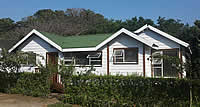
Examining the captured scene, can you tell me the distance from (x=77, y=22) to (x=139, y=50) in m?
32.4

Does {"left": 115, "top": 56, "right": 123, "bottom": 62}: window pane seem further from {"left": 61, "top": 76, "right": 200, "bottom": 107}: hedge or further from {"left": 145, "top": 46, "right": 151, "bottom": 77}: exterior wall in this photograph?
{"left": 61, "top": 76, "right": 200, "bottom": 107}: hedge

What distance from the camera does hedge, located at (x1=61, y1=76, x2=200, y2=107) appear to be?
7.28 metres

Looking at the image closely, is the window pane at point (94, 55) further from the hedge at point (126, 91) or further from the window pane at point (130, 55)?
the hedge at point (126, 91)

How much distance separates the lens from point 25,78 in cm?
1152

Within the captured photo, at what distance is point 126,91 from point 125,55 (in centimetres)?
508

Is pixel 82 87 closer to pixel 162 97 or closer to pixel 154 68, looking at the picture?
pixel 162 97

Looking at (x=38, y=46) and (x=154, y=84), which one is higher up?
(x=38, y=46)

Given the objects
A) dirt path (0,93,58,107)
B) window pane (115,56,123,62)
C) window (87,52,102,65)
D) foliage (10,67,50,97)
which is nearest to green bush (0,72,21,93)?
foliage (10,67,50,97)

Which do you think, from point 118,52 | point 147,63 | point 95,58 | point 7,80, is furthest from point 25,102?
point 147,63

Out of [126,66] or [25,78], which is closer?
[25,78]

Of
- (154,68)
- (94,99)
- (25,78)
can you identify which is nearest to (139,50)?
(154,68)

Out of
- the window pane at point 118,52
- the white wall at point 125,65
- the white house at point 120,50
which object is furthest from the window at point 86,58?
the window pane at point 118,52

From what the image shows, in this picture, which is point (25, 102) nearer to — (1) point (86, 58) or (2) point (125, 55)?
(1) point (86, 58)

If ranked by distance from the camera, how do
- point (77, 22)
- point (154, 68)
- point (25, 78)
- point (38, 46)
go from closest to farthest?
point (25, 78) → point (154, 68) → point (38, 46) → point (77, 22)
